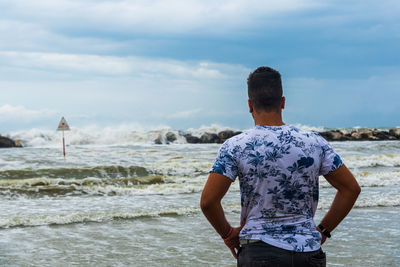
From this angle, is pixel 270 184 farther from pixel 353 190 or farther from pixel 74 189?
pixel 74 189

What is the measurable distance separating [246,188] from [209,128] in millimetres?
40251

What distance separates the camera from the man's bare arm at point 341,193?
92.1 inches

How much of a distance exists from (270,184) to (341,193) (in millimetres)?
458

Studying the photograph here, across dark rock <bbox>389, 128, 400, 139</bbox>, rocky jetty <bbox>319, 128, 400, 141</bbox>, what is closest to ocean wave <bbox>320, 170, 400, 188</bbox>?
rocky jetty <bbox>319, 128, 400, 141</bbox>

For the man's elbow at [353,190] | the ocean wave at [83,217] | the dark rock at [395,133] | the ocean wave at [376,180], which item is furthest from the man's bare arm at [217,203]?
the dark rock at [395,133]

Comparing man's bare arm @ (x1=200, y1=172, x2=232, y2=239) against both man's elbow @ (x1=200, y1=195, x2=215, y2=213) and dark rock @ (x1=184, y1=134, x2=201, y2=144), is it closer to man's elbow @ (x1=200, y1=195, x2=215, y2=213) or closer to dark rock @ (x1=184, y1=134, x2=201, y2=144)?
man's elbow @ (x1=200, y1=195, x2=215, y2=213)

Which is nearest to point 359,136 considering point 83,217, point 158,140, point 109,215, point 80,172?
point 158,140

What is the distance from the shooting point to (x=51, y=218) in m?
8.30

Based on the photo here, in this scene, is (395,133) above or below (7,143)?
below

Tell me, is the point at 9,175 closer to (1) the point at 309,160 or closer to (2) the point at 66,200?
(2) the point at 66,200

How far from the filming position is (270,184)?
2162 mm

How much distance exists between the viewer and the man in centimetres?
215

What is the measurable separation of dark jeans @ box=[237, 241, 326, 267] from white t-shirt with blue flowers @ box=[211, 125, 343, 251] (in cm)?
3

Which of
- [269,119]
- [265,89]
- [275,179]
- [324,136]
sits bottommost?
[324,136]
